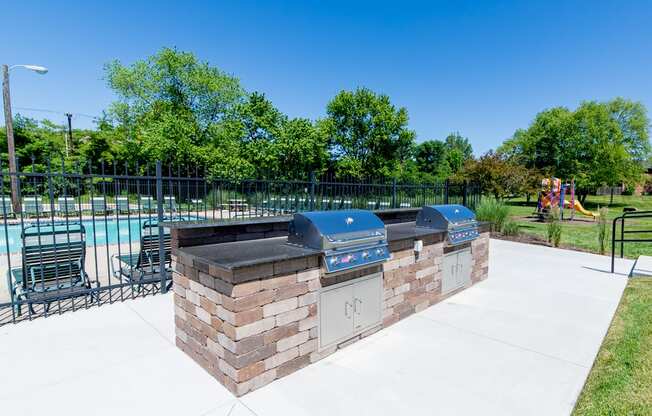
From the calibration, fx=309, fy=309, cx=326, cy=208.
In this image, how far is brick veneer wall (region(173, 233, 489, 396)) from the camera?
226 centimetres

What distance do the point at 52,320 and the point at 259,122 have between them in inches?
811

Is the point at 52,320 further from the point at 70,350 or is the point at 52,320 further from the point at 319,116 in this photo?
the point at 319,116

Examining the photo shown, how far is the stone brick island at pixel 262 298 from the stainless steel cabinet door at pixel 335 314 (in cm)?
1

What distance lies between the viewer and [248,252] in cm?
284

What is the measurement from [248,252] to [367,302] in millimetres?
1323

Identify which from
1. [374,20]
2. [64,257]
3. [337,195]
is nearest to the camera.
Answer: [64,257]

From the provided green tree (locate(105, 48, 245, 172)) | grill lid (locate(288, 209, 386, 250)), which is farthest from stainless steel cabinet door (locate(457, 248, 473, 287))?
green tree (locate(105, 48, 245, 172))

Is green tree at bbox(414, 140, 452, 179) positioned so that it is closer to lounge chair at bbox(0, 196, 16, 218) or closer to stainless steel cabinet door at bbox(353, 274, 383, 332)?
lounge chair at bbox(0, 196, 16, 218)

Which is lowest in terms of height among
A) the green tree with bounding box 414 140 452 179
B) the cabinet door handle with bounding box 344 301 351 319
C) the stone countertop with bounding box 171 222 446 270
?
the cabinet door handle with bounding box 344 301 351 319

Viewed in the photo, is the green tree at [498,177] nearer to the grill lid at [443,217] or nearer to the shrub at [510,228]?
the shrub at [510,228]

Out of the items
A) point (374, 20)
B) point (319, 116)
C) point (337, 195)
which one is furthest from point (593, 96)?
point (337, 195)

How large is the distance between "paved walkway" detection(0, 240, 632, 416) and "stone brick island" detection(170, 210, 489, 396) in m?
0.14

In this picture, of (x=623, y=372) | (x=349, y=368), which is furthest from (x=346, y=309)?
(x=623, y=372)

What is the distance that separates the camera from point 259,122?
74.3 feet
